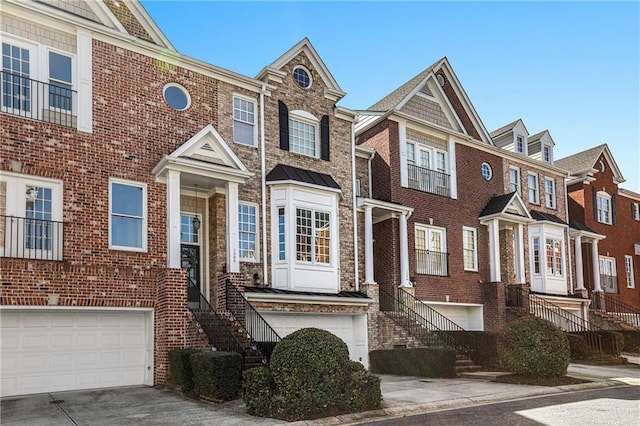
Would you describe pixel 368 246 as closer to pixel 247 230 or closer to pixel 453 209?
pixel 247 230

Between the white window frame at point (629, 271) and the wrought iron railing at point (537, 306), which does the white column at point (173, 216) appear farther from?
the white window frame at point (629, 271)

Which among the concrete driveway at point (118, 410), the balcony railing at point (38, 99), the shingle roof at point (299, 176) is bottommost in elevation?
the concrete driveway at point (118, 410)

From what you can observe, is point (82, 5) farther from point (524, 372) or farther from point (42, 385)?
point (524, 372)

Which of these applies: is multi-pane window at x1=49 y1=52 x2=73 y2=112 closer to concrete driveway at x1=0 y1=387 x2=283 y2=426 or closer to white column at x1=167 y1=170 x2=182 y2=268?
white column at x1=167 y1=170 x2=182 y2=268

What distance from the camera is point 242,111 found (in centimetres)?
1942

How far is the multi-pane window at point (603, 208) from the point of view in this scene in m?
34.5

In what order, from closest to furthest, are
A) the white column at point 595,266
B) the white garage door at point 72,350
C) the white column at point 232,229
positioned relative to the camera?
1. the white garage door at point 72,350
2. the white column at point 232,229
3. the white column at point 595,266

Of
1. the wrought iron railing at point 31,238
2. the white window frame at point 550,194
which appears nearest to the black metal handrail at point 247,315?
the wrought iron railing at point 31,238

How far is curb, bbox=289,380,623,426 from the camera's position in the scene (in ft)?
36.9

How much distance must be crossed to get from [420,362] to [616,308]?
20.4 meters

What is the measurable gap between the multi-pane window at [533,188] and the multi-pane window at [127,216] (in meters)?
20.1

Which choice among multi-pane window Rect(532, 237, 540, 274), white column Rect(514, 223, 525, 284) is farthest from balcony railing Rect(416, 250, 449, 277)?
multi-pane window Rect(532, 237, 540, 274)

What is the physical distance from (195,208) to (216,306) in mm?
3140

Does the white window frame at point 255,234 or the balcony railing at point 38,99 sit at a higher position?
the balcony railing at point 38,99
